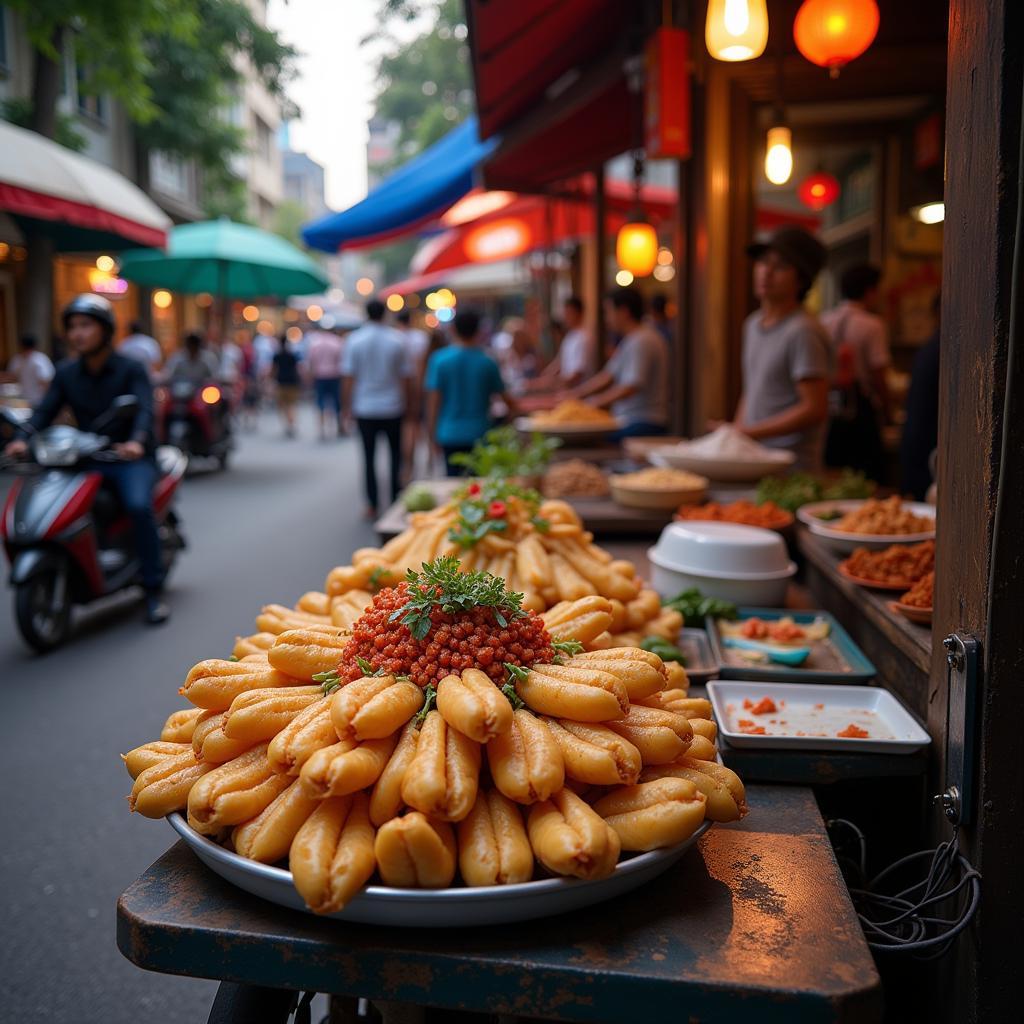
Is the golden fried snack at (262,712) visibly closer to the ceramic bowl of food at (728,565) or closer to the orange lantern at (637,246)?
the ceramic bowl of food at (728,565)

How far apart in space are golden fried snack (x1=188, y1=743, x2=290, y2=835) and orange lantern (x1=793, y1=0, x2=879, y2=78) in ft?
12.3

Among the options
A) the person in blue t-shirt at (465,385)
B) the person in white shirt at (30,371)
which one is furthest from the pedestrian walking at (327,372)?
the person in blue t-shirt at (465,385)

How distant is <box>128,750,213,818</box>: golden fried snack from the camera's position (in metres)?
1.59

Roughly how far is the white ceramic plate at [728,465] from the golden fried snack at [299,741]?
11.6 ft

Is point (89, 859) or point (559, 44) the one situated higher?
point (559, 44)

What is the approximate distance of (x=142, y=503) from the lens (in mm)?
6625

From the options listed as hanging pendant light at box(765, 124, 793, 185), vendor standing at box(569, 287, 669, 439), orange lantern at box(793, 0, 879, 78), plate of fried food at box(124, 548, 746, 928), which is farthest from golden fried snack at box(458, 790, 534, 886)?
vendor standing at box(569, 287, 669, 439)

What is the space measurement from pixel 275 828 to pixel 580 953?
486mm

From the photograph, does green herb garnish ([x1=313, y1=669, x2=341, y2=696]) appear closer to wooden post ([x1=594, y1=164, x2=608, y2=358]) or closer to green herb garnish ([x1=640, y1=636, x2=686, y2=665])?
green herb garnish ([x1=640, y1=636, x2=686, y2=665])

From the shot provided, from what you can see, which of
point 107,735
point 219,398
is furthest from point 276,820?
point 219,398

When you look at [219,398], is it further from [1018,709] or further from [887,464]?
[1018,709]

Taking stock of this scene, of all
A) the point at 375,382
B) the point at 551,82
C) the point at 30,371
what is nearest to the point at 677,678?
the point at 551,82

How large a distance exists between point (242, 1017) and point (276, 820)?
0.54 metres

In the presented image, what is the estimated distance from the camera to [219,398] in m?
14.4
